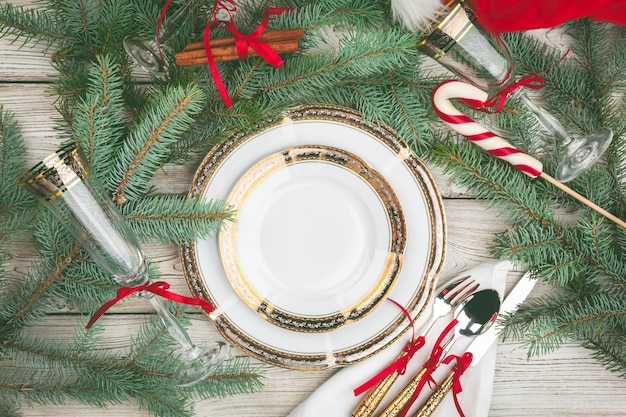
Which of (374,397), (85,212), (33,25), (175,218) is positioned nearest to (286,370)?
(374,397)

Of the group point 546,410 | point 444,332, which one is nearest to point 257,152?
point 444,332

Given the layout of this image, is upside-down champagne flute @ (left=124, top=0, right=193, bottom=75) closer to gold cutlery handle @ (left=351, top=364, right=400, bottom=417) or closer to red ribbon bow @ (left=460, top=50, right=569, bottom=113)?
red ribbon bow @ (left=460, top=50, right=569, bottom=113)

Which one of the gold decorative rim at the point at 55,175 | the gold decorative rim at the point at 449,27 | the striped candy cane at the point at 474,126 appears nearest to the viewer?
the gold decorative rim at the point at 55,175

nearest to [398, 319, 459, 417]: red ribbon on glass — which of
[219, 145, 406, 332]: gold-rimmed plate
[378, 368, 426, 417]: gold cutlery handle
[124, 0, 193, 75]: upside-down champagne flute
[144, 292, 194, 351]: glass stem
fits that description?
[378, 368, 426, 417]: gold cutlery handle

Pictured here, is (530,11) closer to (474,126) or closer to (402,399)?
(474,126)

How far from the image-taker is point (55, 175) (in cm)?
57

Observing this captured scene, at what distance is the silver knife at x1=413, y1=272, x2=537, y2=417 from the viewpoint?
87 cm

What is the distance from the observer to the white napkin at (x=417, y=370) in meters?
0.87

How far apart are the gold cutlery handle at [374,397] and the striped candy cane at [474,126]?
0.43 metres

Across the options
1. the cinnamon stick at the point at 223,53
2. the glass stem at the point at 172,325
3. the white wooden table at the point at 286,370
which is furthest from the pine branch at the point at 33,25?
the glass stem at the point at 172,325

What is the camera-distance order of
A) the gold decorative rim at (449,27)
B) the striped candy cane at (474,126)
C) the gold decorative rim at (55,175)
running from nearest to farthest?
the gold decorative rim at (55,175) → the gold decorative rim at (449,27) → the striped candy cane at (474,126)

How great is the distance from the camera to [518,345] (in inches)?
35.9

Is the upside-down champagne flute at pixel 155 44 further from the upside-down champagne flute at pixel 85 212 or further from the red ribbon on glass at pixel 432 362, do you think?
the red ribbon on glass at pixel 432 362

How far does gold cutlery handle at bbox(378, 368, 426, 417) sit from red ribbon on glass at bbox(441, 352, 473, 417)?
54mm
